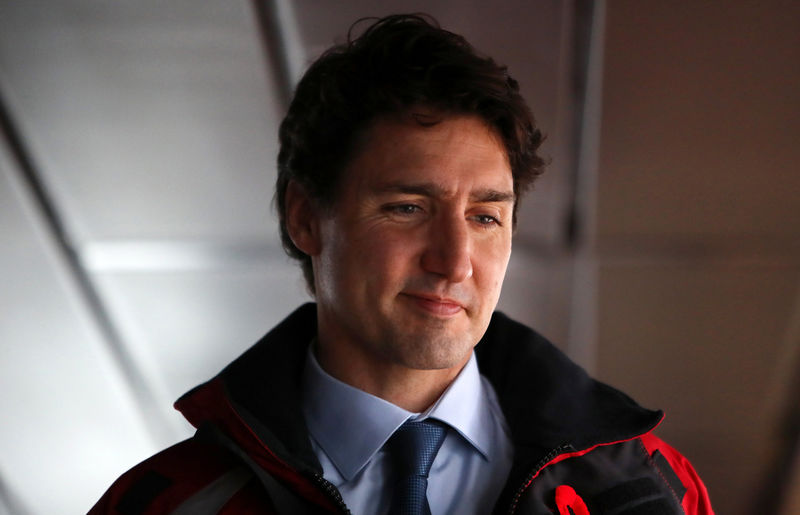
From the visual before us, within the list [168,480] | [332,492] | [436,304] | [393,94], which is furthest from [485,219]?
[168,480]

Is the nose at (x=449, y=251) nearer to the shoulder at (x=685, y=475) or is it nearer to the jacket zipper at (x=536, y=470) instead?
the jacket zipper at (x=536, y=470)

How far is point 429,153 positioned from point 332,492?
0.73 metres

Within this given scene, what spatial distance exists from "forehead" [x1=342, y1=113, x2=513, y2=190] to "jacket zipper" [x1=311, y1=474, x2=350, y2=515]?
0.64 metres

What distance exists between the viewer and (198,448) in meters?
1.86

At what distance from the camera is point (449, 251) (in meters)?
1.71

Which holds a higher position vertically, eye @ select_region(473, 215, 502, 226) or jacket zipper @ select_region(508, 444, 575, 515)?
eye @ select_region(473, 215, 502, 226)

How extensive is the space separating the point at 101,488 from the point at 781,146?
3345 millimetres

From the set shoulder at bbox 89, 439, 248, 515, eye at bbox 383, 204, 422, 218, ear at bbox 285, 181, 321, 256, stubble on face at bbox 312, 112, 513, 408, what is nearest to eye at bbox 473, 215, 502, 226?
stubble on face at bbox 312, 112, 513, 408

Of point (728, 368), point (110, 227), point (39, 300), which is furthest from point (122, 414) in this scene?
point (728, 368)

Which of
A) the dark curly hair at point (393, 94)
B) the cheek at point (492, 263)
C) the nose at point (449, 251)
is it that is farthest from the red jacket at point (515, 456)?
the dark curly hair at point (393, 94)

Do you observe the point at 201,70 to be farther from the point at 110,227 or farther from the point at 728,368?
the point at 728,368

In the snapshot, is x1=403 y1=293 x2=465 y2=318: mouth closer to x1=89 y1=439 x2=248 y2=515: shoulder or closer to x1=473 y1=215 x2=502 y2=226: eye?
x1=473 y1=215 x2=502 y2=226: eye

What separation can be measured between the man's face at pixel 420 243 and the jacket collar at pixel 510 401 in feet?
0.58

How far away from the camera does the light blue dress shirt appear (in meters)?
1.74
